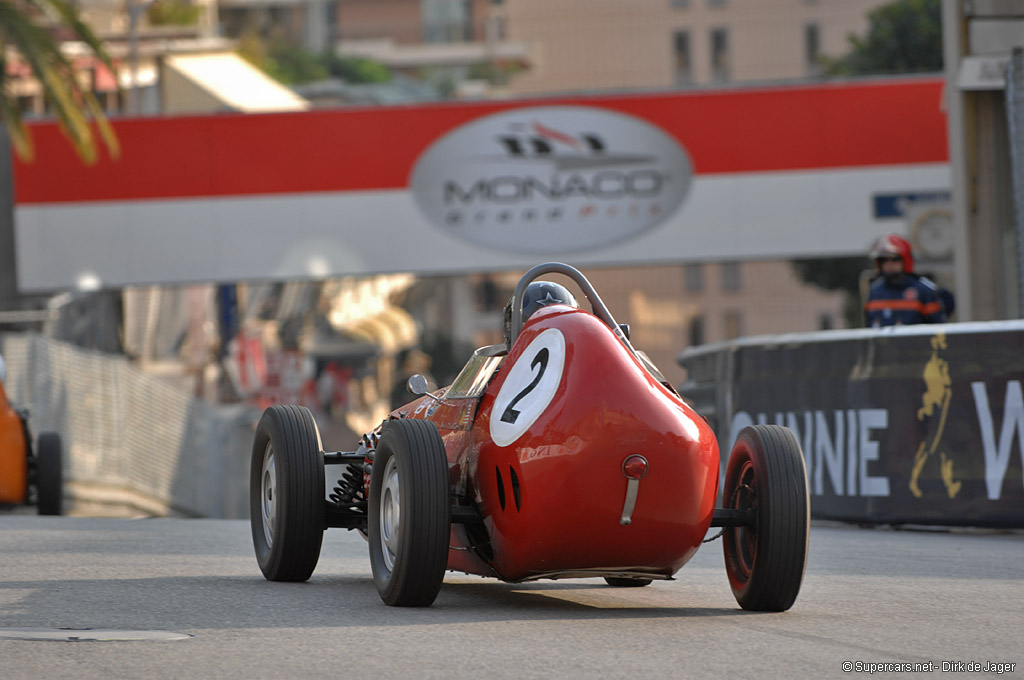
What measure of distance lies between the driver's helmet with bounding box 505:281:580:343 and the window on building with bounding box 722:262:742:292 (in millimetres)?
68089

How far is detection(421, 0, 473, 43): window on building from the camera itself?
10038 cm

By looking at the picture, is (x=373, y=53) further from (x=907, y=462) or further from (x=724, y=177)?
(x=907, y=462)

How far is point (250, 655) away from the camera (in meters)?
5.52

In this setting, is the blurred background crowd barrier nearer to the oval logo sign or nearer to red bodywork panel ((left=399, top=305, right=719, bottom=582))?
the oval logo sign

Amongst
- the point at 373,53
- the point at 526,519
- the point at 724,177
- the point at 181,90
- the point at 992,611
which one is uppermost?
the point at 373,53

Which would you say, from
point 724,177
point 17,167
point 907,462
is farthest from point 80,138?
point 907,462

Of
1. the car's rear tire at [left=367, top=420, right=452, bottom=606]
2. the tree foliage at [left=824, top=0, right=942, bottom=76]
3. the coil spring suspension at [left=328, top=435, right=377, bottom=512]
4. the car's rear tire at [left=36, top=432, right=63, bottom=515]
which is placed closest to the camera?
the car's rear tire at [left=367, top=420, right=452, bottom=606]

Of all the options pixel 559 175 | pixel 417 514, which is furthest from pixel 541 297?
pixel 559 175

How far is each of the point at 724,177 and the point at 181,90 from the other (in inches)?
701

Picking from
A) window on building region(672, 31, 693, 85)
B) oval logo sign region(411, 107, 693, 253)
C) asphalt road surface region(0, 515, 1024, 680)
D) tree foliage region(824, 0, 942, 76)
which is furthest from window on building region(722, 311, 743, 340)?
asphalt road surface region(0, 515, 1024, 680)

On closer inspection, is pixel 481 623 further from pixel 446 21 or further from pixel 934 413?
pixel 446 21

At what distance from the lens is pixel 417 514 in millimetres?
6414

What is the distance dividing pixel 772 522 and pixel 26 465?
948 centimetres

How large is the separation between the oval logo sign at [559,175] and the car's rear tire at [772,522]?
19.3 meters
